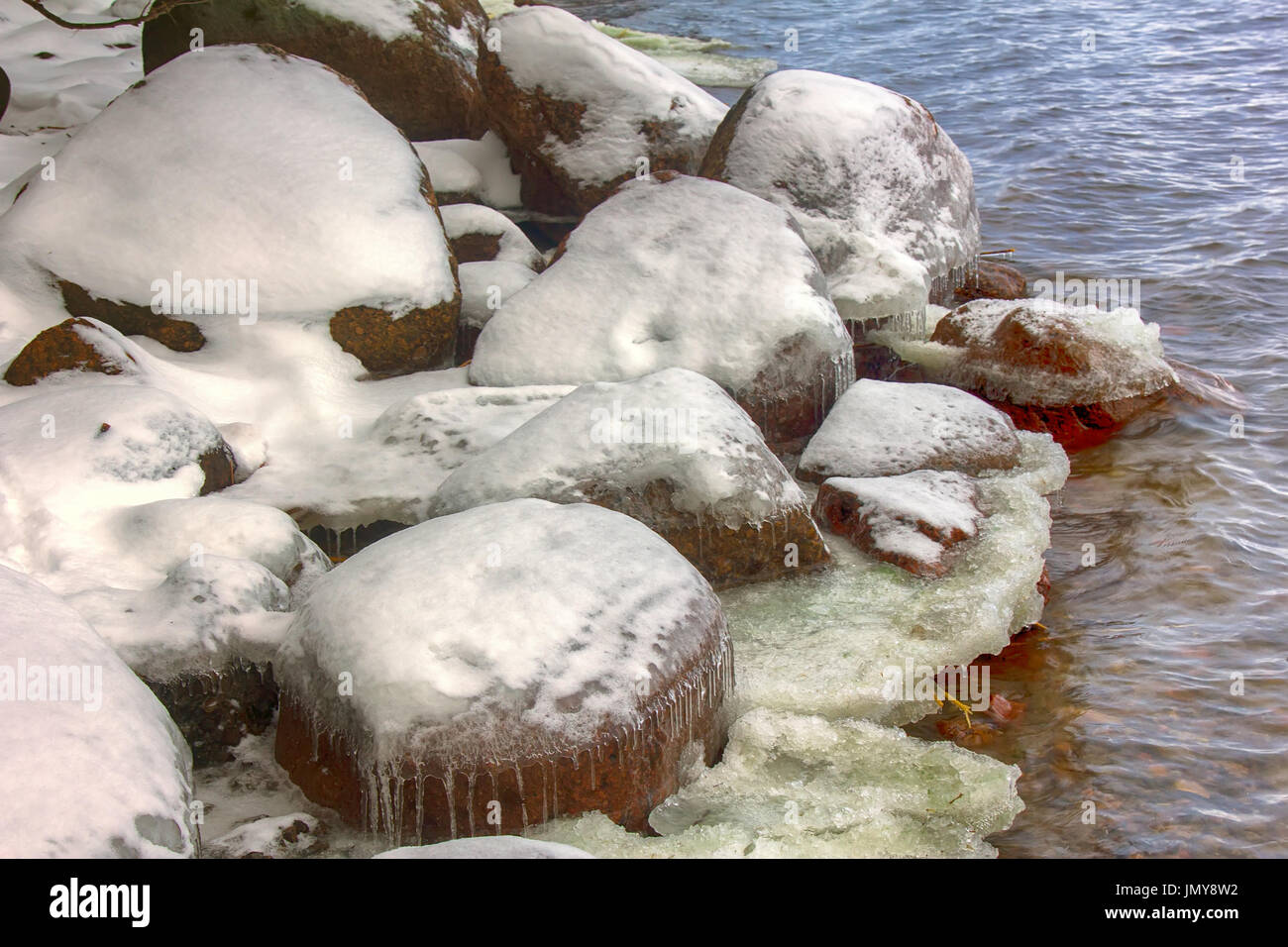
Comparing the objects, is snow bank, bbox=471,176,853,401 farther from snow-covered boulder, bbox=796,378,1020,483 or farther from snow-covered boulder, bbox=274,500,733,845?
snow-covered boulder, bbox=274,500,733,845

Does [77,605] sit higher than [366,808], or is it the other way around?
[77,605]

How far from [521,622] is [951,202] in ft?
17.3

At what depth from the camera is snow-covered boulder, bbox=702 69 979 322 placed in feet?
23.0

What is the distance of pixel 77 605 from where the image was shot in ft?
12.2

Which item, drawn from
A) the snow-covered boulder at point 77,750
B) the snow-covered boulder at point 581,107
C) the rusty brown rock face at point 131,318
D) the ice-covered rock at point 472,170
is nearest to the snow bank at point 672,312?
the rusty brown rock face at point 131,318

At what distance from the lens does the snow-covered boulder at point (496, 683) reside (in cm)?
327

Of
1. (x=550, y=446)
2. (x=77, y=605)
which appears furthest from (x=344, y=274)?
(x=77, y=605)

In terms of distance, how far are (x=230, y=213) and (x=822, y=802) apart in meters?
3.96

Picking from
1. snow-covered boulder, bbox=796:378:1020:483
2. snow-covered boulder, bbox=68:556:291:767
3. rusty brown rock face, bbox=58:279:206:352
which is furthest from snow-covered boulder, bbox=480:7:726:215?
snow-covered boulder, bbox=68:556:291:767

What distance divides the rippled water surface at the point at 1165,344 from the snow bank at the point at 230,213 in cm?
341

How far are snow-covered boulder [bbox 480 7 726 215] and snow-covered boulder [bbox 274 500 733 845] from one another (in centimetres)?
440

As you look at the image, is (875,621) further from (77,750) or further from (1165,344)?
(1165,344)
